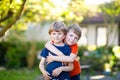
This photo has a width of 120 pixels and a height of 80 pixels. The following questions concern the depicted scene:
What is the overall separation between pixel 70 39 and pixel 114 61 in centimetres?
1463

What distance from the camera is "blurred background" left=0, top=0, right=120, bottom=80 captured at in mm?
15852

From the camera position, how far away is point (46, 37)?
2802 centimetres

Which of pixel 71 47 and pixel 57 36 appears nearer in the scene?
pixel 57 36

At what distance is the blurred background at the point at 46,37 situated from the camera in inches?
624

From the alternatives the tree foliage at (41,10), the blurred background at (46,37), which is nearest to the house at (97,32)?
the blurred background at (46,37)

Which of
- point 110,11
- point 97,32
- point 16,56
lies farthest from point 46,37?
point 110,11

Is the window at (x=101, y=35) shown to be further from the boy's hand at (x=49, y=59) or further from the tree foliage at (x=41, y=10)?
the boy's hand at (x=49, y=59)

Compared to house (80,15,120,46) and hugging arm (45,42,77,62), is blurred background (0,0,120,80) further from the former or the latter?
hugging arm (45,42,77,62)

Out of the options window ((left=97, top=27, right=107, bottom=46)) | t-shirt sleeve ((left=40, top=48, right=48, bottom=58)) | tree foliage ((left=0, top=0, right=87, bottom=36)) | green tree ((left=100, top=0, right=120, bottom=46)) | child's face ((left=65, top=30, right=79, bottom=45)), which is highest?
child's face ((left=65, top=30, right=79, bottom=45))

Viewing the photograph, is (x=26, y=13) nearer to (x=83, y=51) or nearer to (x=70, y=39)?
(x=83, y=51)

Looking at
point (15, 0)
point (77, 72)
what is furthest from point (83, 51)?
point (77, 72)

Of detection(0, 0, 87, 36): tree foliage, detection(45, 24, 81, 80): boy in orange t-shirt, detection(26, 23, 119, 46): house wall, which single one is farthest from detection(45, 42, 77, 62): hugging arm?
detection(26, 23, 119, 46): house wall

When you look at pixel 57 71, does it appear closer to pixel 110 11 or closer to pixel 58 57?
pixel 58 57

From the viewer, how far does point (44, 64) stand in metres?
5.90
